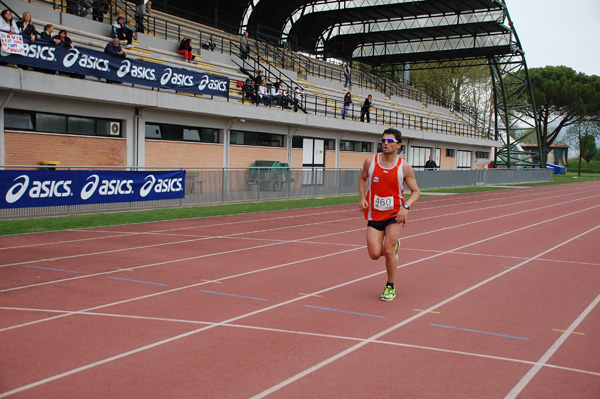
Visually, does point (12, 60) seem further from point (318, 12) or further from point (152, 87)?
point (318, 12)

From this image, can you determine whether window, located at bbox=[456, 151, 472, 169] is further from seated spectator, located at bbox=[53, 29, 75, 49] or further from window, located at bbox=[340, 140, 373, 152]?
seated spectator, located at bbox=[53, 29, 75, 49]

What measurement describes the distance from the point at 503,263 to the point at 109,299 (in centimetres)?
678

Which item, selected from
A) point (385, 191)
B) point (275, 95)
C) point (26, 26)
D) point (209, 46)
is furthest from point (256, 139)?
point (385, 191)

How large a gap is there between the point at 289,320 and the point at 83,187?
38.3ft

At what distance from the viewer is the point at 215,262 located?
9.92m

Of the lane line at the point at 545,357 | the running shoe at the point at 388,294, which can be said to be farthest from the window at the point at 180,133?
the lane line at the point at 545,357

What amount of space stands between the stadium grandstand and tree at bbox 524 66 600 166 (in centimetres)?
2444

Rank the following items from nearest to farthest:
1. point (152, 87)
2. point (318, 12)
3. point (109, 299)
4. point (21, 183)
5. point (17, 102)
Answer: point (109, 299) → point (21, 183) → point (17, 102) → point (152, 87) → point (318, 12)

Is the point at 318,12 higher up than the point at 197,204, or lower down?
higher up

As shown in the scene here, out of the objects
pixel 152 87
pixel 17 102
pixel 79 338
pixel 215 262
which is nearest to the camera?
pixel 79 338

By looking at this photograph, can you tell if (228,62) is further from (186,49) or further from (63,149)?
(63,149)

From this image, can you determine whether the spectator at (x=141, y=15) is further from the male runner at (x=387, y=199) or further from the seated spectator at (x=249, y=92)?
the male runner at (x=387, y=199)

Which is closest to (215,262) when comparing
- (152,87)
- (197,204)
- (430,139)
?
(197,204)

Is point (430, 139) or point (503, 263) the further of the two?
point (430, 139)
